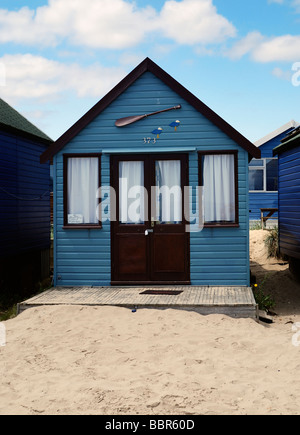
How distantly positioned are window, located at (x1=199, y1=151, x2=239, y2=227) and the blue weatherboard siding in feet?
0.44

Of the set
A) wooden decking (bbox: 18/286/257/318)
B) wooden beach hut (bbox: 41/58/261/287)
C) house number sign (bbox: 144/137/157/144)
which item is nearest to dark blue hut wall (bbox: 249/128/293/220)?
wooden beach hut (bbox: 41/58/261/287)

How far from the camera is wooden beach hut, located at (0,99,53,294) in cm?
1142

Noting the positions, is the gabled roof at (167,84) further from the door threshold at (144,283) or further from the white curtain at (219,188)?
the door threshold at (144,283)

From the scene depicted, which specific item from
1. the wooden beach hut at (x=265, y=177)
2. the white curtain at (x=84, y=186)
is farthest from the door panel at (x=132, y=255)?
the wooden beach hut at (x=265, y=177)

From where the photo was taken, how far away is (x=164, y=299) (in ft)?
27.0

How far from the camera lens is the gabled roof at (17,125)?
11586 mm

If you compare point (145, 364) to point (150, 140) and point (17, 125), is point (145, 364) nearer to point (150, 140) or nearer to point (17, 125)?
point (150, 140)

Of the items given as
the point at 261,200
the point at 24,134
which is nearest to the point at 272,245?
the point at 261,200

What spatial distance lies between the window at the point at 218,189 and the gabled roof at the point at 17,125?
16.1 feet

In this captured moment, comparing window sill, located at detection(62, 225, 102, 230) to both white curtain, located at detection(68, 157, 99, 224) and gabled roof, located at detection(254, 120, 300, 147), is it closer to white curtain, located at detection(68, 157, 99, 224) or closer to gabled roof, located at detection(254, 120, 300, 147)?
white curtain, located at detection(68, 157, 99, 224)

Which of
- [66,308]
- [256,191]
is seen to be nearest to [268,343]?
[66,308]

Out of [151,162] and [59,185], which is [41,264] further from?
[151,162]

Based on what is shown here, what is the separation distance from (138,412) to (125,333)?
2.40 metres

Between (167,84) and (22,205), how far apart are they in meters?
5.14
